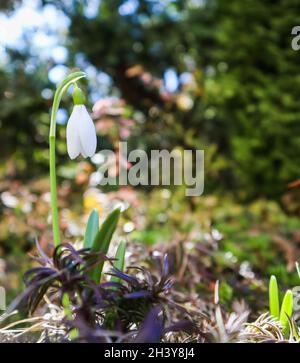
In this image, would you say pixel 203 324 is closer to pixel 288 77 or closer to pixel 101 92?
pixel 288 77

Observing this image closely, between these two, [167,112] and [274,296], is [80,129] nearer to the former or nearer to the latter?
[274,296]

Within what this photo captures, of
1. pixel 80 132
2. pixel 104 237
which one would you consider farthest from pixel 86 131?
pixel 104 237

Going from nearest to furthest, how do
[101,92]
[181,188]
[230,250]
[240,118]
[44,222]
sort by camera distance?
[230,250] < [44,222] < [181,188] < [240,118] < [101,92]

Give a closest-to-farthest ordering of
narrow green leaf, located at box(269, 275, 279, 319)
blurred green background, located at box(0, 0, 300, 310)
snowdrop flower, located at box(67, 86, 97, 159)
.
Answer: snowdrop flower, located at box(67, 86, 97, 159), narrow green leaf, located at box(269, 275, 279, 319), blurred green background, located at box(0, 0, 300, 310)

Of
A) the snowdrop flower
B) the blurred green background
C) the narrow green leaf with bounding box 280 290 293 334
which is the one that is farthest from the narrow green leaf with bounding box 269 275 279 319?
the blurred green background

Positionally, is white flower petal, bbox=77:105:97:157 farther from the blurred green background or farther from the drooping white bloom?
the blurred green background
